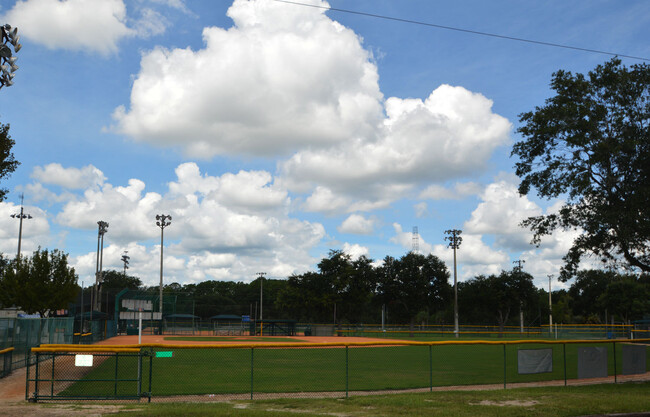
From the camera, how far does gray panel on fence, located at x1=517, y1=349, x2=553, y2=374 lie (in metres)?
18.3

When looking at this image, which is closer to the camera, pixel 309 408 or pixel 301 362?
pixel 309 408

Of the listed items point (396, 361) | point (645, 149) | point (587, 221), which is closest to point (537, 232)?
point (587, 221)

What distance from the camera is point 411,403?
547 inches

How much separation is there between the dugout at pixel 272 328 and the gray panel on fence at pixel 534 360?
49.0m

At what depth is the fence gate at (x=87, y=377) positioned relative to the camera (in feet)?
48.9

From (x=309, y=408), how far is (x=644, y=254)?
2118cm

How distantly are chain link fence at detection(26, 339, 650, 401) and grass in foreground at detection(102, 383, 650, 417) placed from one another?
1456 millimetres

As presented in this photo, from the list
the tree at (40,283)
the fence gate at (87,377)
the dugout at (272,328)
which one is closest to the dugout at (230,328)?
the dugout at (272,328)

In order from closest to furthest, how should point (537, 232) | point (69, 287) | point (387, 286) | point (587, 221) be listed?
point (587, 221) → point (537, 232) → point (69, 287) → point (387, 286)

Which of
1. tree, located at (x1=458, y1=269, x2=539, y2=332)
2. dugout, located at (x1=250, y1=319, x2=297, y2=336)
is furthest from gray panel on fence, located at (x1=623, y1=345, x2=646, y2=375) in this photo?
tree, located at (x1=458, y1=269, x2=539, y2=332)

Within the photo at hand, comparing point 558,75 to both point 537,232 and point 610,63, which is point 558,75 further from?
point 537,232

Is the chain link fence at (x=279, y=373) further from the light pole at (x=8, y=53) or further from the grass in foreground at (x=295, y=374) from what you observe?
the light pole at (x=8, y=53)

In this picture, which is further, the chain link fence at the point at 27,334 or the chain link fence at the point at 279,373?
the chain link fence at the point at 27,334

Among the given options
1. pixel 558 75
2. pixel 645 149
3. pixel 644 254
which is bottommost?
pixel 644 254
